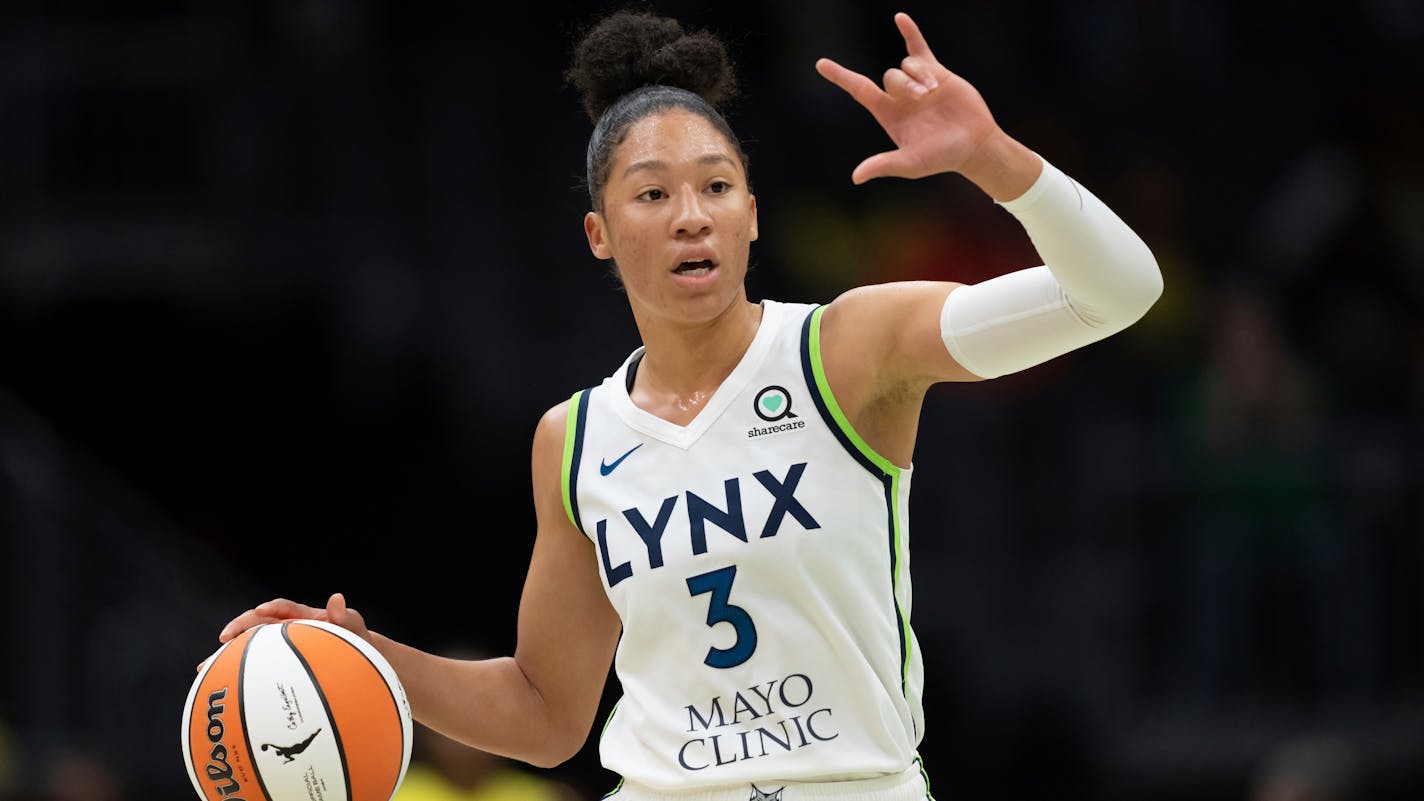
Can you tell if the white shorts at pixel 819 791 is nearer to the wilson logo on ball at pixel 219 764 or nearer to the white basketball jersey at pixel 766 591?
the white basketball jersey at pixel 766 591

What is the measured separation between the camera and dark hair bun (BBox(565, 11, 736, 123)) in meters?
4.50

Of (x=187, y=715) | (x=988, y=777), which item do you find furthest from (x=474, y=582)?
(x=187, y=715)

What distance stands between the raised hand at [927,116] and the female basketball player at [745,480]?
33cm

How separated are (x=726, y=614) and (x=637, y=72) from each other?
50.0 inches

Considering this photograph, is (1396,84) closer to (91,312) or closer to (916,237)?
(916,237)

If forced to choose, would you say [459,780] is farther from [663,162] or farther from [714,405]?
[663,162]

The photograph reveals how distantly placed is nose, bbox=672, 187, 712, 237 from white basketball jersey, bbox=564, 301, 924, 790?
0.31m

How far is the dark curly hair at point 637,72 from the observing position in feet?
14.5

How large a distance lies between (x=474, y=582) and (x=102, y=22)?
14.1 feet

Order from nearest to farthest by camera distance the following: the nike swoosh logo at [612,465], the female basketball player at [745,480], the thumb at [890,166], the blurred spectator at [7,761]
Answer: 1. the thumb at [890,166]
2. the female basketball player at [745,480]
3. the nike swoosh logo at [612,465]
4. the blurred spectator at [7,761]

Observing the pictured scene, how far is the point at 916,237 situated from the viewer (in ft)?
32.3

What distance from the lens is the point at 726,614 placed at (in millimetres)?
4078

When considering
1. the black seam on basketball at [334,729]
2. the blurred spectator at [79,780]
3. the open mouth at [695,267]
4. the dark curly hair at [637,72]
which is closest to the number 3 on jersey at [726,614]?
the open mouth at [695,267]

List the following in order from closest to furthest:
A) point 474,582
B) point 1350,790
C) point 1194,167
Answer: point 1350,790, point 474,582, point 1194,167
